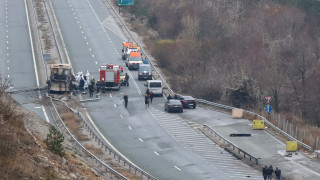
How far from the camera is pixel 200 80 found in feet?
237

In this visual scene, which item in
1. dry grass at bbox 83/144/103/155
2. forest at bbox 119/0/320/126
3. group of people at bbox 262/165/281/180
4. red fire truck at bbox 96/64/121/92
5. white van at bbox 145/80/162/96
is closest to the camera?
group of people at bbox 262/165/281/180

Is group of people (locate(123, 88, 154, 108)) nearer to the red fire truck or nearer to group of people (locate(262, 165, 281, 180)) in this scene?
the red fire truck

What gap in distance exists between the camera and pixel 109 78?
215 ft

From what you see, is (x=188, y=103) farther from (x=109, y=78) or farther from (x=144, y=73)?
(x=144, y=73)

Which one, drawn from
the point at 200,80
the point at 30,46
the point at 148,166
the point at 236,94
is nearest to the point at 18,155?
the point at 148,166

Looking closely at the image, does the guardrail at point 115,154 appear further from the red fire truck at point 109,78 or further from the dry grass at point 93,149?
the red fire truck at point 109,78

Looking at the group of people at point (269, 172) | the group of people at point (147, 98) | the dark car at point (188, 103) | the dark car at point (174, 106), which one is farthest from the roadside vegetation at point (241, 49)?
the group of people at point (269, 172)

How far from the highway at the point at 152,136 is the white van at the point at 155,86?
2.74 feet

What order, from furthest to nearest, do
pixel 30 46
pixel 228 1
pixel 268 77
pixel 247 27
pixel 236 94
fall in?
pixel 228 1 → pixel 247 27 → pixel 30 46 → pixel 268 77 → pixel 236 94

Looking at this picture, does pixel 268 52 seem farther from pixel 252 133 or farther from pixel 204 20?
pixel 252 133

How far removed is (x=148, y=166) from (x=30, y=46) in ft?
146

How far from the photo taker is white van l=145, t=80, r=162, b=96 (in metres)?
64.0

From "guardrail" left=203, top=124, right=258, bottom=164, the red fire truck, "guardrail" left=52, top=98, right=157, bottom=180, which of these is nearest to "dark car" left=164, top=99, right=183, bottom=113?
"guardrail" left=203, top=124, right=258, bottom=164

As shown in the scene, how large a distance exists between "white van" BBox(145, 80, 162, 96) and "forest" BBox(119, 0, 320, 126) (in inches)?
221
